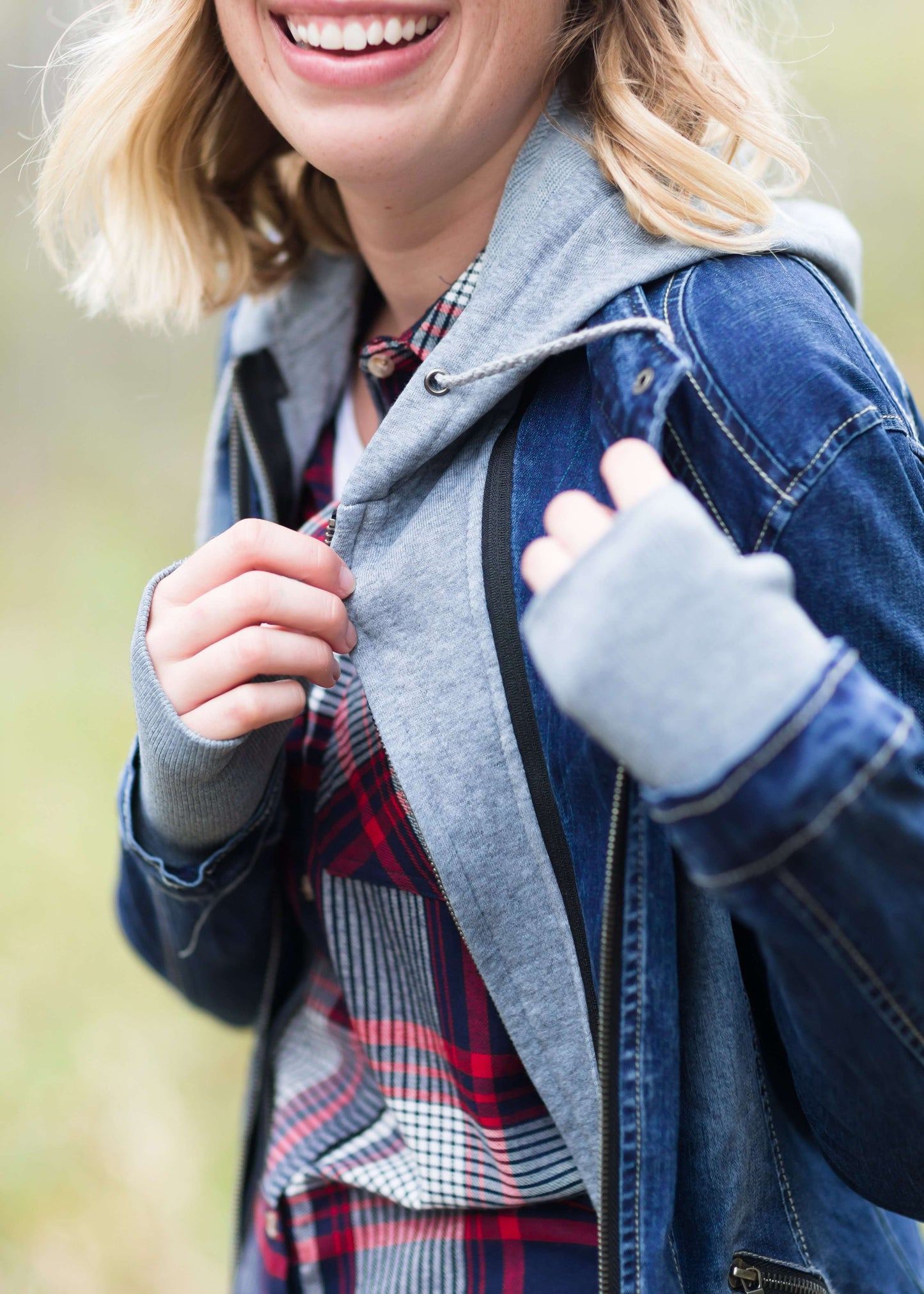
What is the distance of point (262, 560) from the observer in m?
0.98

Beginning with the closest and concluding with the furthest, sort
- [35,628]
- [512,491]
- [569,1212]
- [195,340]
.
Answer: [512,491]
[569,1212]
[35,628]
[195,340]

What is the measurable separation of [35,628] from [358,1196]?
2852mm

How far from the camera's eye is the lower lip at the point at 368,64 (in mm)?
996

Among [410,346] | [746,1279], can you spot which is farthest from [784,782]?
[410,346]

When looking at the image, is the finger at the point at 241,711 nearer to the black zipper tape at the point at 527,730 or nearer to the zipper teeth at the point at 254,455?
the black zipper tape at the point at 527,730

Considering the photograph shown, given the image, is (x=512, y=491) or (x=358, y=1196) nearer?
(x=512, y=491)

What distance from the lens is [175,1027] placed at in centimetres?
274

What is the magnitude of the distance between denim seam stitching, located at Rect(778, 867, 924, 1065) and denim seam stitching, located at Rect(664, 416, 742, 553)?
0.29 m

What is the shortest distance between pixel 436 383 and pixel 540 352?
0.10 metres

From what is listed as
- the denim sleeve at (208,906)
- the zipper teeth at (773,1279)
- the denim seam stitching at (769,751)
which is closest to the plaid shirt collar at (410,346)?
the denim sleeve at (208,906)

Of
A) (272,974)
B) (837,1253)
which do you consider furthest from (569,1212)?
(272,974)

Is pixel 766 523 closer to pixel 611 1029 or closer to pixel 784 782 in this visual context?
pixel 784 782

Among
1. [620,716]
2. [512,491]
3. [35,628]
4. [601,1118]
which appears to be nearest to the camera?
[620,716]

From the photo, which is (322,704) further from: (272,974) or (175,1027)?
(175,1027)
